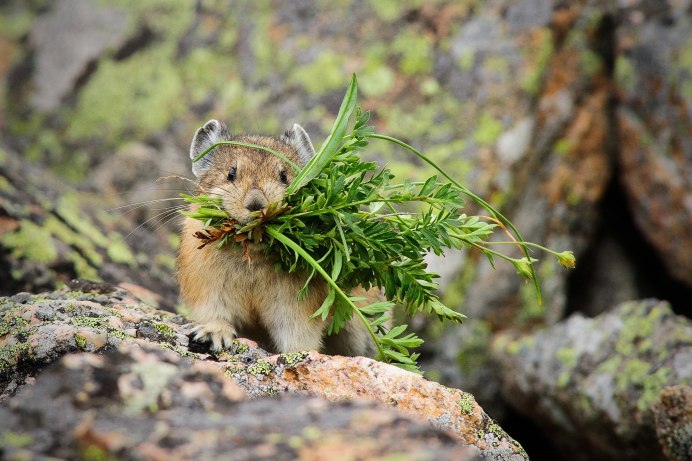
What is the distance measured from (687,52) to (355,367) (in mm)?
6533

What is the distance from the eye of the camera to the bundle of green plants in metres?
4.71

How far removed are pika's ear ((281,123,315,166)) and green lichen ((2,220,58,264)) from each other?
97.9 inches

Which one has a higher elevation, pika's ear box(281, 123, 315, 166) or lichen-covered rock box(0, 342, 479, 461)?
pika's ear box(281, 123, 315, 166)

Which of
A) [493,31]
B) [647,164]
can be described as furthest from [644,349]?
[493,31]

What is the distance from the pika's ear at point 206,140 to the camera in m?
6.13

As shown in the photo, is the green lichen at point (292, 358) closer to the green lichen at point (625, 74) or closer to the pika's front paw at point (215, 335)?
the pika's front paw at point (215, 335)

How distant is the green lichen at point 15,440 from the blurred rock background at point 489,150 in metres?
4.41

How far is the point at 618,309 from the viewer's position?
7719 millimetres

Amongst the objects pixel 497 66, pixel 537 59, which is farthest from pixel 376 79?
pixel 537 59

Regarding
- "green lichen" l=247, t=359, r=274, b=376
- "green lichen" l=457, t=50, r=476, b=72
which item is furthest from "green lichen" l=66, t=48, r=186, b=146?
"green lichen" l=247, t=359, r=274, b=376

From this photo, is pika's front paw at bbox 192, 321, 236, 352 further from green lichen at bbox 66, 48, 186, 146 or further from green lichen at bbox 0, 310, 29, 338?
green lichen at bbox 66, 48, 186, 146

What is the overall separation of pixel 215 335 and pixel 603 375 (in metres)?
3.91

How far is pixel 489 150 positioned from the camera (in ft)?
30.2

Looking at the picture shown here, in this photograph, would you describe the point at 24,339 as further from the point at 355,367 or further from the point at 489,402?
the point at 489,402
